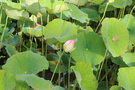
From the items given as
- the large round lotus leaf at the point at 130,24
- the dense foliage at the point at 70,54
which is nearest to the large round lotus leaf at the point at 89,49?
the dense foliage at the point at 70,54

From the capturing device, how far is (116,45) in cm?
83

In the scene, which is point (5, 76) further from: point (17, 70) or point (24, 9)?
point (24, 9)

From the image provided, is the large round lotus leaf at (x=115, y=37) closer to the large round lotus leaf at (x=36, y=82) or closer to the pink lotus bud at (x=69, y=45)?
the pink lotus bud at (x=69, y=45)

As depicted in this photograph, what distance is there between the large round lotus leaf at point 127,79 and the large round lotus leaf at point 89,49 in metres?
0.11

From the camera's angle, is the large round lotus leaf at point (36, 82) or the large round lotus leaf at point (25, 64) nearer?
the large round lotus leaf at point (36, 82)

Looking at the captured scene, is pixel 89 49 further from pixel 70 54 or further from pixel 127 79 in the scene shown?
pixel 127 79

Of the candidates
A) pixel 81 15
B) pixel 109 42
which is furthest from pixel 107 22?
pixel 81 15

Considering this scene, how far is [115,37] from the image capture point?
2.72 ft

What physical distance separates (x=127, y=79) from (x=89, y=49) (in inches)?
6.5

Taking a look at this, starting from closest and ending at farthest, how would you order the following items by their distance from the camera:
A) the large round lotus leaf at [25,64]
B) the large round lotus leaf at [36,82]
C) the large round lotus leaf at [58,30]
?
the large round lotus leaf at [36,82] → the large round lotus leaf at [25,64] → the large round lotus leaf at [58,30]

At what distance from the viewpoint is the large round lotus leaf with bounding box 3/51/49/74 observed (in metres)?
0.77

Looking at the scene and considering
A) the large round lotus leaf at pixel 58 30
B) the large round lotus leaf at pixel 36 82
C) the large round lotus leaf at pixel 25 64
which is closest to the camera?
the large round lotus leaf at pixel 36 82

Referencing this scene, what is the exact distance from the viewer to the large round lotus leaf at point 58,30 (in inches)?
34.3

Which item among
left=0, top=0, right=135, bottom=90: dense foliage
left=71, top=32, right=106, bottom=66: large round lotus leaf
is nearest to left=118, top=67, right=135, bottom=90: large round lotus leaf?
left=0, top=0, right=135, bottom=90: dense foliage
